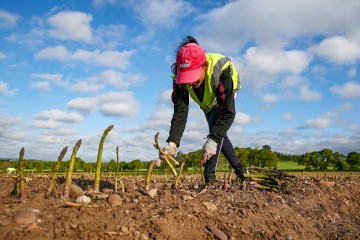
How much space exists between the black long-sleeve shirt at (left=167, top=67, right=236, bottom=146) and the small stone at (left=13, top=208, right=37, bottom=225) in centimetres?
253

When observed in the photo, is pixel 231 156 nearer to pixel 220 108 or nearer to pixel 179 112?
pixel 220 108

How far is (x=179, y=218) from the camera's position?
117 inches

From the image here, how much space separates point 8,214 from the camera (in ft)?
8.37

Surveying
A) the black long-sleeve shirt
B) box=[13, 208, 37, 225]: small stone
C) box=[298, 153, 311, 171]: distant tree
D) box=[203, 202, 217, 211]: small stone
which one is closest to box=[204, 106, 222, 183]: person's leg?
the black long-sleeve shirt

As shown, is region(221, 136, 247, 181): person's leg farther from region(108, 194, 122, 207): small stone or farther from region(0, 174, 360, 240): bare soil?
region(108, 194, 122, 207): small stone

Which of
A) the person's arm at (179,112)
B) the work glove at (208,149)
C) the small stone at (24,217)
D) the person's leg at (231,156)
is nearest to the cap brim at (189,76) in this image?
the person's arm at (179,112)

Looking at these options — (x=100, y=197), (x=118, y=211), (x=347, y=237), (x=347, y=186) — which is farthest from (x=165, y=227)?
(x=347, y=186)

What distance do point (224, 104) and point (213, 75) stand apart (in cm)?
48

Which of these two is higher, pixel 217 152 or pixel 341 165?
pixel 341 165

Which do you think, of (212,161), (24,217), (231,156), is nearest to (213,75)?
(212,161)

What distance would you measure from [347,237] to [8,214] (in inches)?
155

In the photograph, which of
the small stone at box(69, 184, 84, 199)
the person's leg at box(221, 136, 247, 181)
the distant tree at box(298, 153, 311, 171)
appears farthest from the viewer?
the distant tree at box(298, 153, 311, 171)

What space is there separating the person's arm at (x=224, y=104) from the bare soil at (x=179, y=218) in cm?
88

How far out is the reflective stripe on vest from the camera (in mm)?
4559
